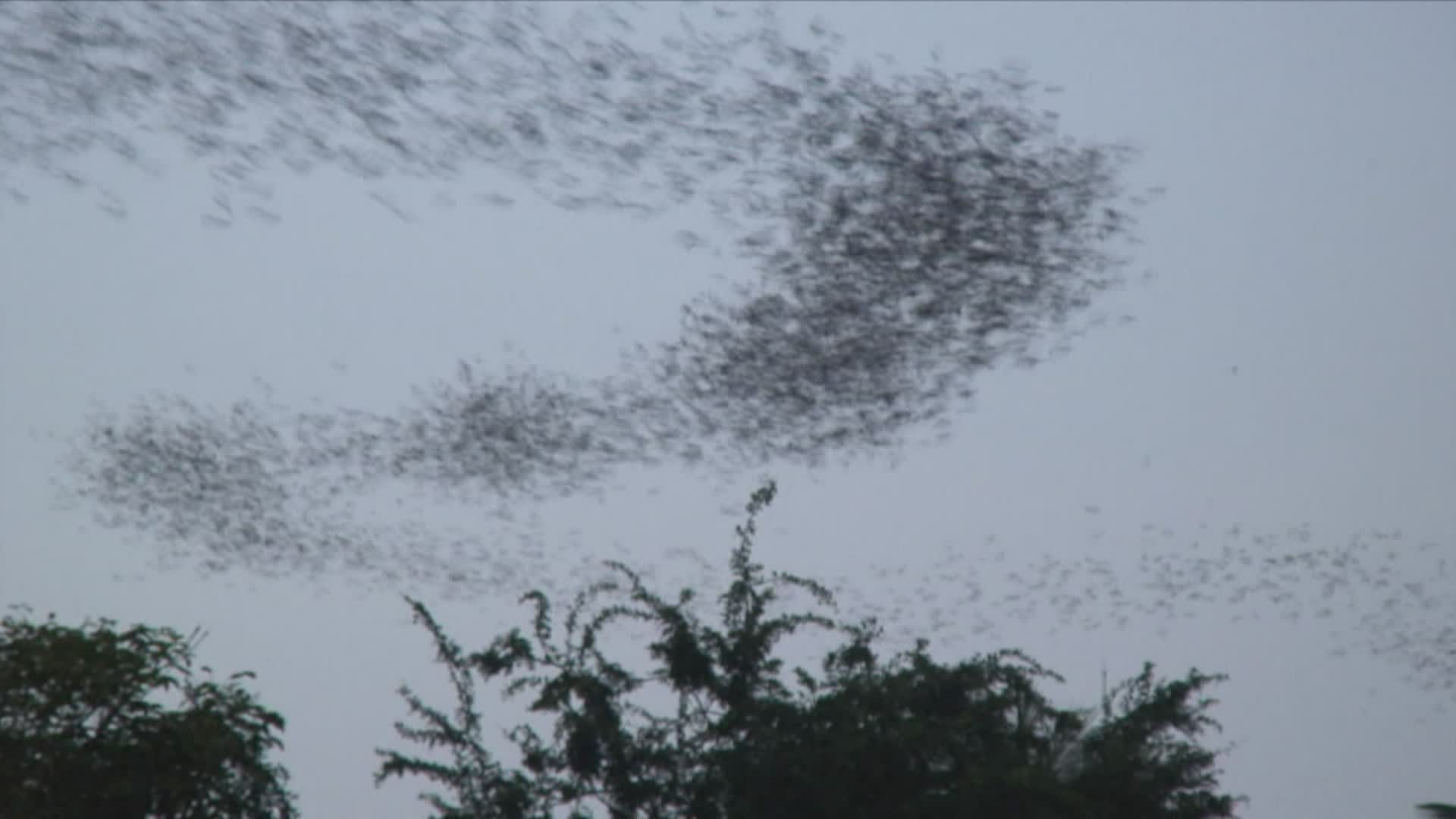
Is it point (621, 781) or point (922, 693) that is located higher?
point (922, 693)

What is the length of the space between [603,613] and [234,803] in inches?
191

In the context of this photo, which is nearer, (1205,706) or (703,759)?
(703,759)

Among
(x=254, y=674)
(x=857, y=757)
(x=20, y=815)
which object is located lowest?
(x=20, y=815)

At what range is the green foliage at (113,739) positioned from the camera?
57.3ft

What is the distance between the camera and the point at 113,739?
18.1 m

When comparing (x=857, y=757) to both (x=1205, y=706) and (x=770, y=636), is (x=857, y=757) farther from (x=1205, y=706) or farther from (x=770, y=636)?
(x=1205, y=706)

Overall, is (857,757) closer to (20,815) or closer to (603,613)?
(603,613)

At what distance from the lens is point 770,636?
18.7m

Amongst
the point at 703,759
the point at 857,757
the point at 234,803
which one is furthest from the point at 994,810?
the point at 234,803

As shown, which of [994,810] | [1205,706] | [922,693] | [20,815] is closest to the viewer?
[994,810]

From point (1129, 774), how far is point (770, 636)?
4.34 metres

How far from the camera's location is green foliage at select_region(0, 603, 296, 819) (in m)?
17.5

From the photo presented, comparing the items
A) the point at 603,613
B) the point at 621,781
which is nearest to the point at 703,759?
the point at 621,781

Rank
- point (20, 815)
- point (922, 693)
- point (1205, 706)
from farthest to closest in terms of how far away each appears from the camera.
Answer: point (1205, 706), point (922, 693), point (20, 815)
